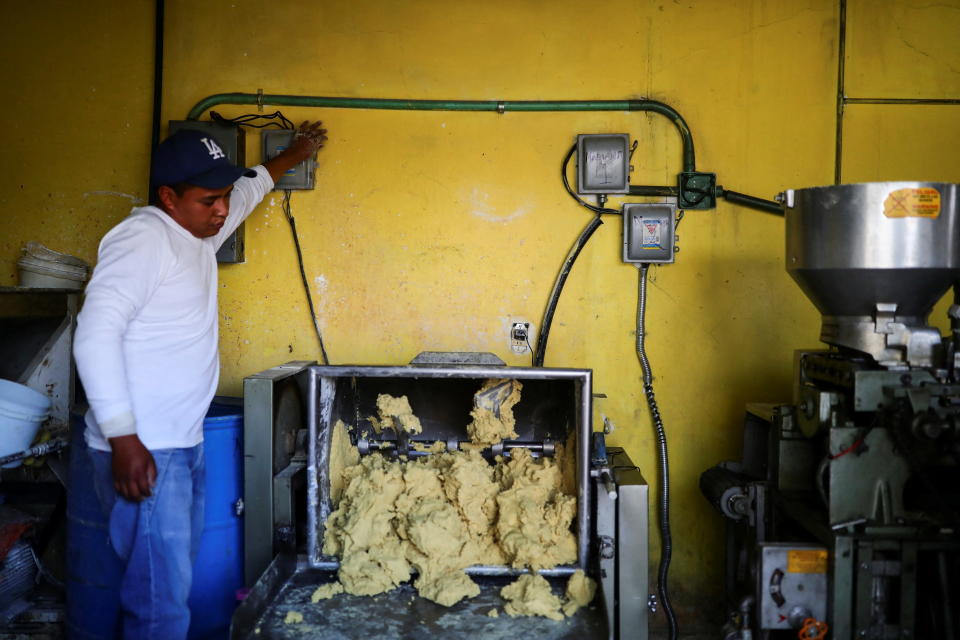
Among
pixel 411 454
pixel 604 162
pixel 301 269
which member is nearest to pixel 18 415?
pixel 301 269

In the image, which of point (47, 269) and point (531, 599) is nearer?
point (531, 599)

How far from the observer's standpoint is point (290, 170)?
7.72 ft

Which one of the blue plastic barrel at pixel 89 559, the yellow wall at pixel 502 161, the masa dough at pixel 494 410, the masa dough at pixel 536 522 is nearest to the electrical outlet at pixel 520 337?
the yellow wall at pixel 502 161

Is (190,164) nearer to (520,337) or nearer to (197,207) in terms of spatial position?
(197,207)

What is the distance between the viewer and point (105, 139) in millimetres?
2400

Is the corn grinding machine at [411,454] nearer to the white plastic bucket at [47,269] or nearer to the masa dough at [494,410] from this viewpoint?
the masa dough at [494,410]

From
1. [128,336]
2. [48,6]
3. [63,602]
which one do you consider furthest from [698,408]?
[48,6]

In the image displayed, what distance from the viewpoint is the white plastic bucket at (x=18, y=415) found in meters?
1.96

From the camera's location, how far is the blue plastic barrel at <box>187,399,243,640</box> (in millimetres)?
1888

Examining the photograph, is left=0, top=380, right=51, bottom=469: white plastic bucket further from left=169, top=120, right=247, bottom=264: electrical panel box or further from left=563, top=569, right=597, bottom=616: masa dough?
left=563, top=569, right=597, bottom=616: masa dough

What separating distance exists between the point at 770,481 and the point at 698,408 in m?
0.53

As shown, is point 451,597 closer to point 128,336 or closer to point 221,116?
point 128,336

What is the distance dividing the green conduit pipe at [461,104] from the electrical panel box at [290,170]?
0.11m

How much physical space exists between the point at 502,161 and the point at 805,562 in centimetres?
152
